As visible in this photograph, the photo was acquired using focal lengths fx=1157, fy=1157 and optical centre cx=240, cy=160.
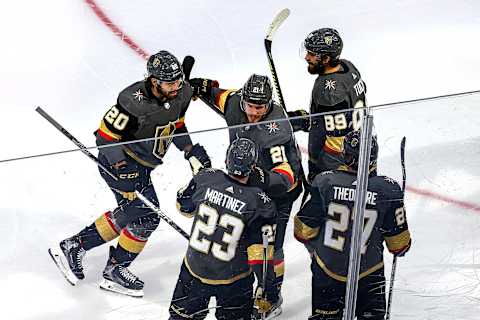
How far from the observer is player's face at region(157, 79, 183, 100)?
4.42 meters

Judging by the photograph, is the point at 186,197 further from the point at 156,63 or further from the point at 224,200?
the point at 156,63

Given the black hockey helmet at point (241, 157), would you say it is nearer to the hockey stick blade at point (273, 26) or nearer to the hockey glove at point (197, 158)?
the hockey glove at point (197, 158)

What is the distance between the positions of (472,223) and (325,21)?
2.69 metres

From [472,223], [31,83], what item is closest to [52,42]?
[31,83]

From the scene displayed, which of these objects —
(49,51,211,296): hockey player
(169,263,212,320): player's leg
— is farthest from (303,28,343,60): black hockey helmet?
(169,263,212,320): player's leg

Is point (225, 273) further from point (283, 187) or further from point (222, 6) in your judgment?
point (222, 6)

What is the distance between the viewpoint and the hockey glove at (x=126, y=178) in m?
3.70

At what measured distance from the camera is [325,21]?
20.6 ft

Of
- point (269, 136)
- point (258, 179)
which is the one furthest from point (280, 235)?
point (269, 136)

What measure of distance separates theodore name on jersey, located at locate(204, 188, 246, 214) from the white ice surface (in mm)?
112

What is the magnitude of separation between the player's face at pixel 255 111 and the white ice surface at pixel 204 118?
51 centimetres

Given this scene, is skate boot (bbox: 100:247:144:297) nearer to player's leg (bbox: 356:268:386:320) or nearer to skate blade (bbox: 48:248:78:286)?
skate blade (bbox: 48:248:78:286)

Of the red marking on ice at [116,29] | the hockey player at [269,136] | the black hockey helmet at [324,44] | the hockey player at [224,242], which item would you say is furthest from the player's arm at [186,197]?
the red marking on ice at [116,29]

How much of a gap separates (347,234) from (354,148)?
0.91 ft
